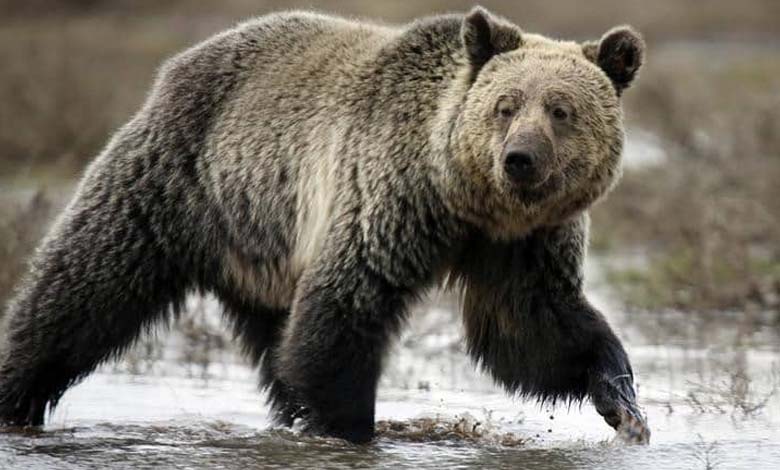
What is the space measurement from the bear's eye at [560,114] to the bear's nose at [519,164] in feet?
1.10

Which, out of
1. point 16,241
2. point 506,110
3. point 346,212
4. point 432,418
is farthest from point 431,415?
point 16,241

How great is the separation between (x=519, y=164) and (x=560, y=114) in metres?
0.38

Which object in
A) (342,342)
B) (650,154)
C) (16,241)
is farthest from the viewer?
(650,154)

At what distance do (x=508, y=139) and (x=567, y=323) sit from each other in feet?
3.45

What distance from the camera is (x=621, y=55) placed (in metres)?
6.82

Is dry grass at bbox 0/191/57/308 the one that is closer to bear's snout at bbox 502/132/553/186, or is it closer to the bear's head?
the bear's head

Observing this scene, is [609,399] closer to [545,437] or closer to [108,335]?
[545,437]

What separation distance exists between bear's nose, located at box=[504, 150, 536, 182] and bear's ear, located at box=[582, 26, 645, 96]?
0.77m

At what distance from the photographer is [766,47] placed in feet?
117

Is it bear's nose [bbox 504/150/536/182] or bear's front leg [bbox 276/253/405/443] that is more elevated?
bear's nose [bbox 504/150/536/182]

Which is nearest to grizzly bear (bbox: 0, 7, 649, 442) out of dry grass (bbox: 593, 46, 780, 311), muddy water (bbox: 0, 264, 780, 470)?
muddy water (bbox: 0, 264, 780, 470)

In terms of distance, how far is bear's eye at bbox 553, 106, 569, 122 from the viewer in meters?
6.54

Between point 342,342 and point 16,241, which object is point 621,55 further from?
point 16,241

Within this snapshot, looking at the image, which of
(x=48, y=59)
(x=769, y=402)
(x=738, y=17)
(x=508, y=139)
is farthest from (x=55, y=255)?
(x=738, y=17)
